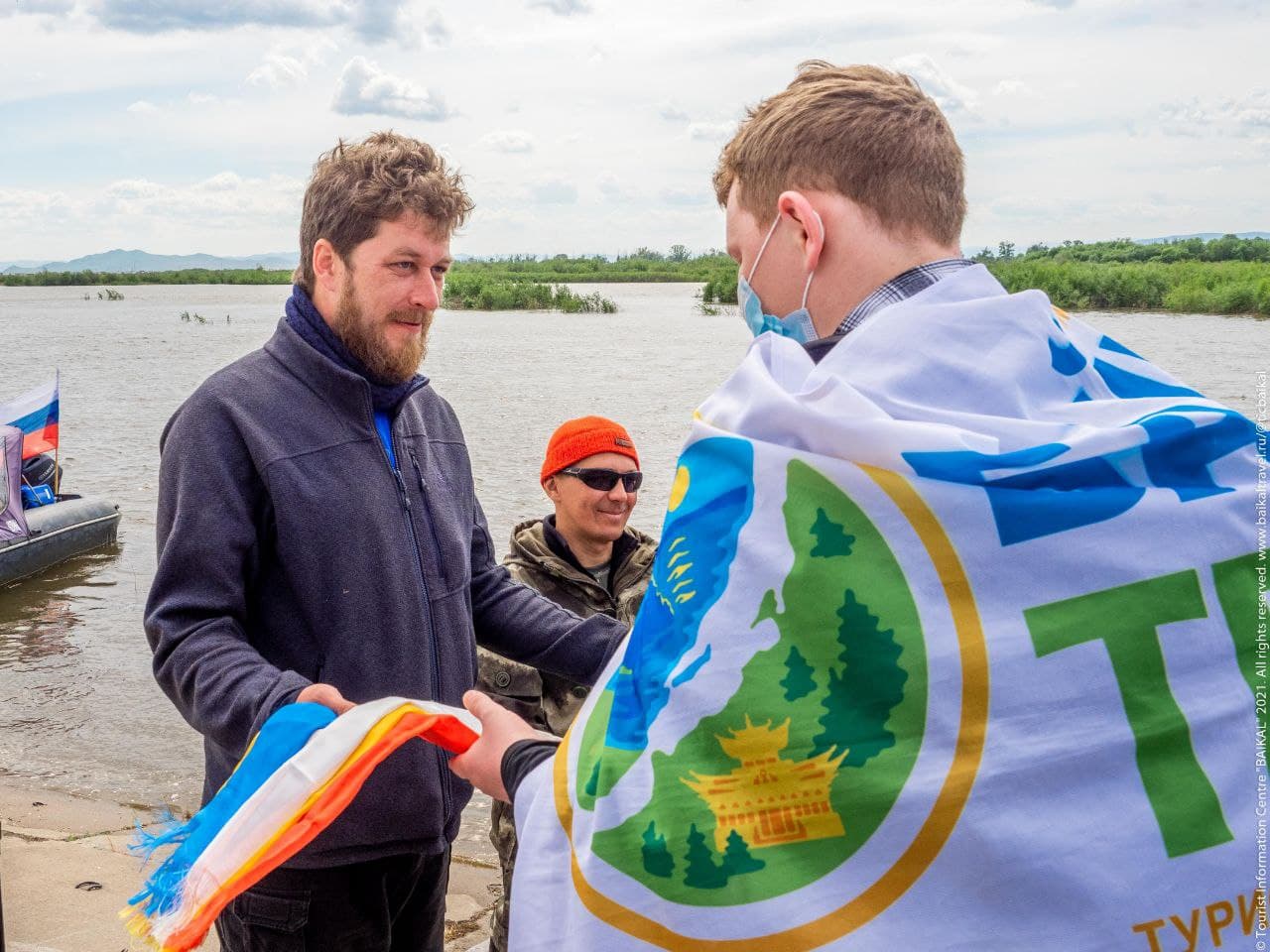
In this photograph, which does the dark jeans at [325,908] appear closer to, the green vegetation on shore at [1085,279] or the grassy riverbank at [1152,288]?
the green vegetation on shore at [1085,279]

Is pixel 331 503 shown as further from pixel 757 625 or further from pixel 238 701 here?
pixel 757 625

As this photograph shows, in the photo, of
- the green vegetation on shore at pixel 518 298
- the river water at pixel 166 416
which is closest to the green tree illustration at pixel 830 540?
the river water at pixel 166 416

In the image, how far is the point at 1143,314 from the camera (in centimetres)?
4588

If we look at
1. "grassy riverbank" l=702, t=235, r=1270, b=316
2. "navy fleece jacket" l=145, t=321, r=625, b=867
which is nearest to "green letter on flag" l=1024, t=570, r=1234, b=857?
"navy fleece jacket" l=145, t=321, r=625, b=867

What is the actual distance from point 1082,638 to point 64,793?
815cm

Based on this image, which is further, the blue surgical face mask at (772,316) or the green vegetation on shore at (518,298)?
the green vegetation on shore at (518,298)

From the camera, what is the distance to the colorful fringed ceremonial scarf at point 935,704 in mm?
1590

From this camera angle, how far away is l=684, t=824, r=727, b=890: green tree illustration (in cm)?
161

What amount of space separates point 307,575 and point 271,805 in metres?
0.61

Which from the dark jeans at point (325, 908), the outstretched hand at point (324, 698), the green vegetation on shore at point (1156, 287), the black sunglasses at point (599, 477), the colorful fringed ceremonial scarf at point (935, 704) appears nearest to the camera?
the colorful fringed ceremonial scarf at point (935, 704)

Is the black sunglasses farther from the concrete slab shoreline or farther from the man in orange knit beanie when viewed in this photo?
the concrete slab shoreline

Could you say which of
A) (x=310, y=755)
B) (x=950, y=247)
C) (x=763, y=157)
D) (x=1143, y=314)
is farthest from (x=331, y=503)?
(x=1143, y=314)

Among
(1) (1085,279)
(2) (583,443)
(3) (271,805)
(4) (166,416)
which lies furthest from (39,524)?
(1) (1085,279)

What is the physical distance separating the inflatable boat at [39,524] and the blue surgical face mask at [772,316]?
11600mm
